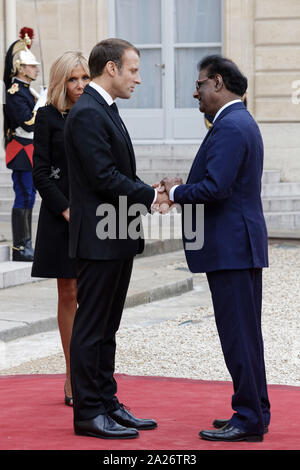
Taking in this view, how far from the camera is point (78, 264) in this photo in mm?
4566

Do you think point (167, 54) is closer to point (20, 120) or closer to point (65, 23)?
point (65, 23)

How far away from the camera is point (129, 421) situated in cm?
468

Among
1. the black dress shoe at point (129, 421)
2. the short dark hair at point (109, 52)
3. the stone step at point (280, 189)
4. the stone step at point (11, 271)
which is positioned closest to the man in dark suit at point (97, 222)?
the short dark hair at point (109, 52)

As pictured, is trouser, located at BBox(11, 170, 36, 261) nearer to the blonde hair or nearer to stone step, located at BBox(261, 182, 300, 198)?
the blonde hair

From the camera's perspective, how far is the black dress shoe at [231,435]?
14.6 ft

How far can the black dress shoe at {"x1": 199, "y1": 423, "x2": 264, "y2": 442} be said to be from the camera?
14.6ft

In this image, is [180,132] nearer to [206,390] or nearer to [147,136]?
[147,136]

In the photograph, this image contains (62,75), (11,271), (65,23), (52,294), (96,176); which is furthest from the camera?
(65,23)

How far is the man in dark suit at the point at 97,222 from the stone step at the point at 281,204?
32.4ft

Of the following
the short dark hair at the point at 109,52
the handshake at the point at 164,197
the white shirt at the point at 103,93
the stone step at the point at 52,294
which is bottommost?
the stone step at the point at 52,294

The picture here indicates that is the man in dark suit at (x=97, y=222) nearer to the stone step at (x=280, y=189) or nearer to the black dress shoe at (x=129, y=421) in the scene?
the black dress shoe at (x=129, y=421)

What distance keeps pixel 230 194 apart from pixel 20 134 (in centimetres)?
568

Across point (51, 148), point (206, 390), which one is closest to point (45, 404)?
point (206, 390)

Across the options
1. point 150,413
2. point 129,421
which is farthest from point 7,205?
point 129,421
